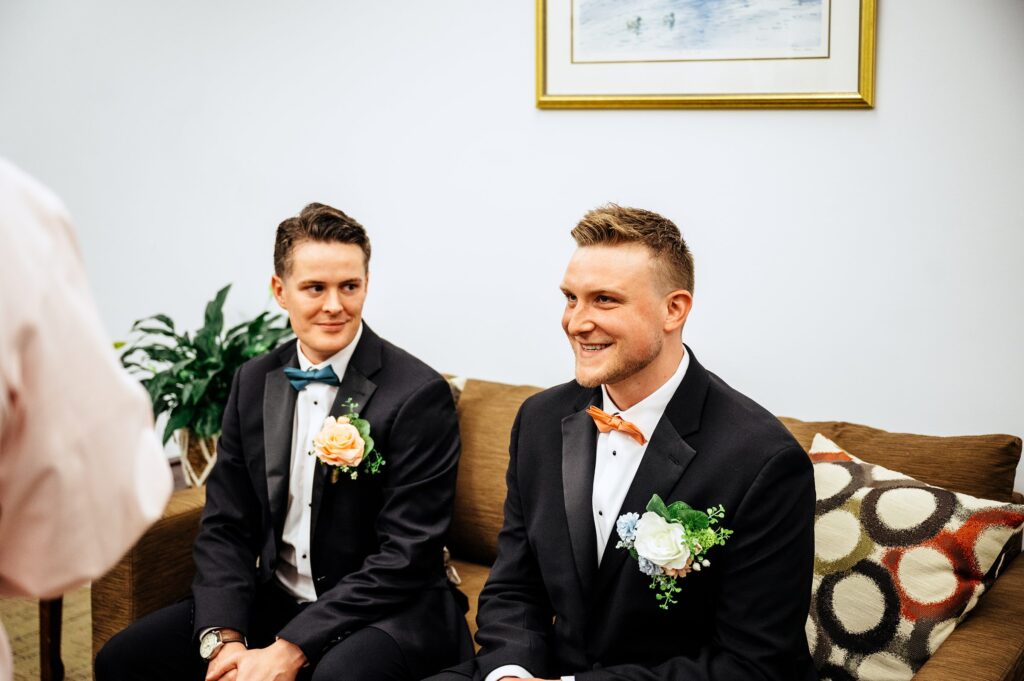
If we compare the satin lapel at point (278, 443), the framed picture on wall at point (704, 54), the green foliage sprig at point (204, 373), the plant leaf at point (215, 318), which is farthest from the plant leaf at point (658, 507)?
the plant leaf at point (215, 318)

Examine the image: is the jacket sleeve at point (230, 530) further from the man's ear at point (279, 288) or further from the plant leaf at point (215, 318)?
the plant leaf at point (215, 318)

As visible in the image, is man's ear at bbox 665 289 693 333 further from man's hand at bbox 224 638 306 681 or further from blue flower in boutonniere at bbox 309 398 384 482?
man's hand at bbox 224 638 306 681

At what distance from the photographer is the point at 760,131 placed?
286 centimetres

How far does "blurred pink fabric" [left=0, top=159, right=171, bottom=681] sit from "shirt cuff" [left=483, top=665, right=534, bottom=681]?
1.13 m

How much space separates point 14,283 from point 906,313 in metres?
2.30

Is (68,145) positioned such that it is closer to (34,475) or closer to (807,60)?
(807,60)

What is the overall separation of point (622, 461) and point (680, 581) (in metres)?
0.27

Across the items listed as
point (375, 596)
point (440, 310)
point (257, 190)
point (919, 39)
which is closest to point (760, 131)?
point (919, 39)

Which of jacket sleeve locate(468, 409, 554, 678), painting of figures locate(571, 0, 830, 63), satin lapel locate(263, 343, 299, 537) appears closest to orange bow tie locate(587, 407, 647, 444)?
jacket sleeve locate(468, 409, 554, 678)

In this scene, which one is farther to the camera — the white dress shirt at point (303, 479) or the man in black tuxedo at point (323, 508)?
the white dress shirt at point (303, 479)

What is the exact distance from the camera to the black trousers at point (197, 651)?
7.71 ft

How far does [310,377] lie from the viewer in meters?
2.64

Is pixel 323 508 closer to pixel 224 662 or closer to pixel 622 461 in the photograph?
pixel 224 662

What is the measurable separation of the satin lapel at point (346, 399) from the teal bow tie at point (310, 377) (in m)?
0.03
